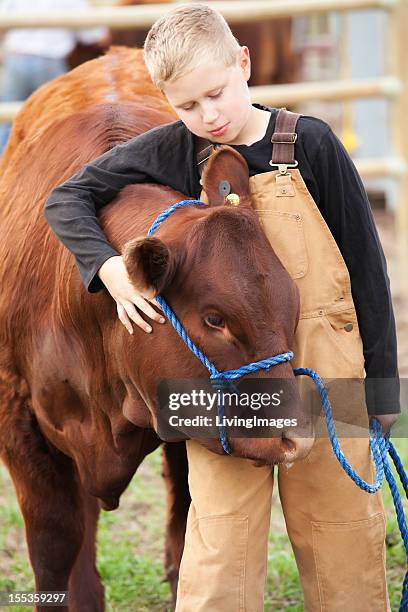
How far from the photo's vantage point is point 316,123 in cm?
261

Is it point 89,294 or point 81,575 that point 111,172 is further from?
point 81,575

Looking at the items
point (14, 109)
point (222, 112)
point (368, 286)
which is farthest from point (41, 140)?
point (14, 109)

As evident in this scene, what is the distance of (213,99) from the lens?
8.26 feet

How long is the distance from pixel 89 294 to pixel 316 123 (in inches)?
27.8

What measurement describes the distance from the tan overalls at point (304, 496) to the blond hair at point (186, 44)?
24 centimetres

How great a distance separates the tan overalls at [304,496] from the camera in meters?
2.55

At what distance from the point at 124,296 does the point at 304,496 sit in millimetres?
674

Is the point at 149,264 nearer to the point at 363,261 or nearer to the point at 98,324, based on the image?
the point at 98,324

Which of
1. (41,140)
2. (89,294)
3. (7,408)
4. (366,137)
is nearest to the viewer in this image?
(89,294)

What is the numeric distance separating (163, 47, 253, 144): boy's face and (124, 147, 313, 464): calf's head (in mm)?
211

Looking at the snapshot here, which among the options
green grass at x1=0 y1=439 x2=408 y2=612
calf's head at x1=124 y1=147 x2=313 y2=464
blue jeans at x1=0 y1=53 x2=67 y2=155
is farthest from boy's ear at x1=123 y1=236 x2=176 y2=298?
blue jeans at x1=0 y1=53 x2=67 y2=155

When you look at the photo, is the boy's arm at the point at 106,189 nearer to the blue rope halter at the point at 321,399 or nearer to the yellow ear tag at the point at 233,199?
the blue rope halter at the point at 321,399

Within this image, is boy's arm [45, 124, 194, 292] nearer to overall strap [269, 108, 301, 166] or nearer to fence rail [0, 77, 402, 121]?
overall strap [269, 108, 301, 166]

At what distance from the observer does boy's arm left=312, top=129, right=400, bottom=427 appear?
2.59 meters
